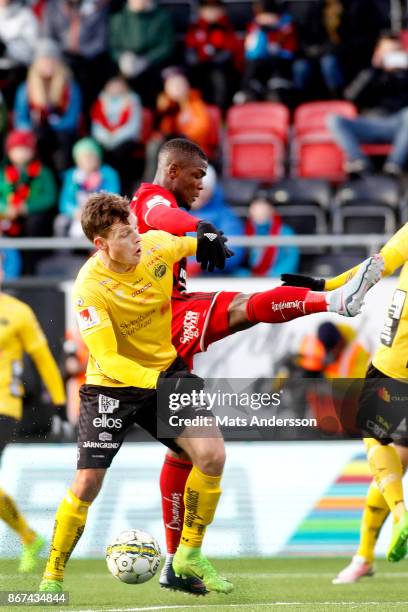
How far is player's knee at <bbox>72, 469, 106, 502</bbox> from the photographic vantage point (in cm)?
718

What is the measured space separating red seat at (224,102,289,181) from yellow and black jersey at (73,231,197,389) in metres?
6.22

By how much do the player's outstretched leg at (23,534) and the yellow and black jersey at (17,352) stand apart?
0.86 metres

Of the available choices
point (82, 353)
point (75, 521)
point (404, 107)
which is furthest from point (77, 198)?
point (75, 521)

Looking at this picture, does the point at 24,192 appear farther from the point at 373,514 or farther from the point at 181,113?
the point at 373,514

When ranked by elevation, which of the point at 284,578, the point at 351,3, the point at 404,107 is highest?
the point at 351,3

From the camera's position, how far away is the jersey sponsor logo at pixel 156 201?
756 centimetres

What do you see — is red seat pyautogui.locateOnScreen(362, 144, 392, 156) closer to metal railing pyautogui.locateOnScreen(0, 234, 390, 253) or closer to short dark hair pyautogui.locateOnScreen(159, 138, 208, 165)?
metal railing pyautogui.locateOnScreen(0, 234, 390, 253)

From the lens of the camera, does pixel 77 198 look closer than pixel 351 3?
Yes

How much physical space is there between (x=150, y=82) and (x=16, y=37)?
1.54 meters

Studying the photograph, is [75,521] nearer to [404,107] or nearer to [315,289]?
[315,289]

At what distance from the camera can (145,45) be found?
14.0 metres

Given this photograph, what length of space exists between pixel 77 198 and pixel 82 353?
8.16 ft

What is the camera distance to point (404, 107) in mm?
13547

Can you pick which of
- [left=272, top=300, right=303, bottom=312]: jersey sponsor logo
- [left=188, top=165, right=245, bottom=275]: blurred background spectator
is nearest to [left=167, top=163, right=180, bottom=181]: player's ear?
[left=272, top=300, right=303, bottom=312]: jersey sponsor logo
